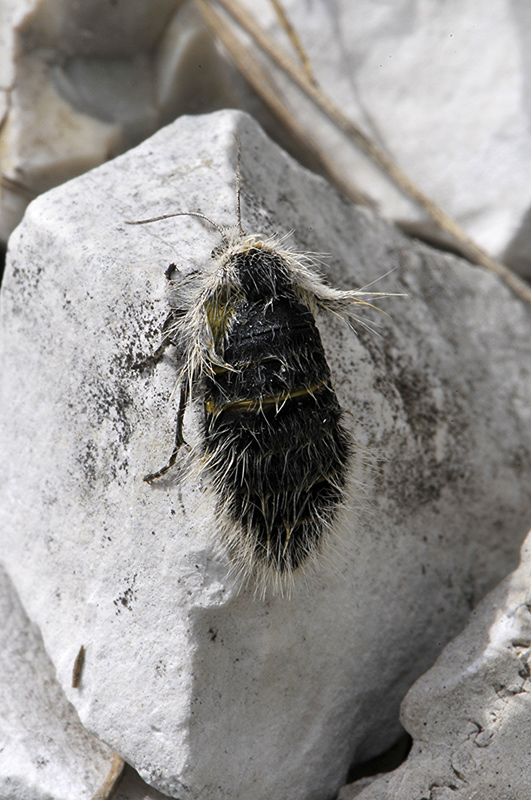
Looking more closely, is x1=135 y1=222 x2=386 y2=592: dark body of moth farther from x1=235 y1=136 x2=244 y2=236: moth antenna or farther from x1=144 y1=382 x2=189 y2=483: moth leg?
x1=235 y1=136 x2=244 y2=236: moth antenna

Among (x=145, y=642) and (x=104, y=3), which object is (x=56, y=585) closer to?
(x=145, y=642)

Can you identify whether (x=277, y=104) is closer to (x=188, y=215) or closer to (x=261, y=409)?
(x=188, y=215)

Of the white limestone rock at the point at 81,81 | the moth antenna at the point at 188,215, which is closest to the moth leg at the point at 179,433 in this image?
the moth antenna at the point at 188,215

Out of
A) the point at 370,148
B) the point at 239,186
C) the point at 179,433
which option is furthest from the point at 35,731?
the point at 370,148

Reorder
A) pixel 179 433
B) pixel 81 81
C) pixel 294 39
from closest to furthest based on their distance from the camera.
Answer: pixel 179 433 → pixel 81 81 → pixel 294 39

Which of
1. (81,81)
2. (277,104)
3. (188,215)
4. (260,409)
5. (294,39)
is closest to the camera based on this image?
(260,409)

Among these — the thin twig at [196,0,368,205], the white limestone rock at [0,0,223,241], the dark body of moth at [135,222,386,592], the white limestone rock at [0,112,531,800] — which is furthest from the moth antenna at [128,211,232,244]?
the thin twig at [196,0,368,205]
